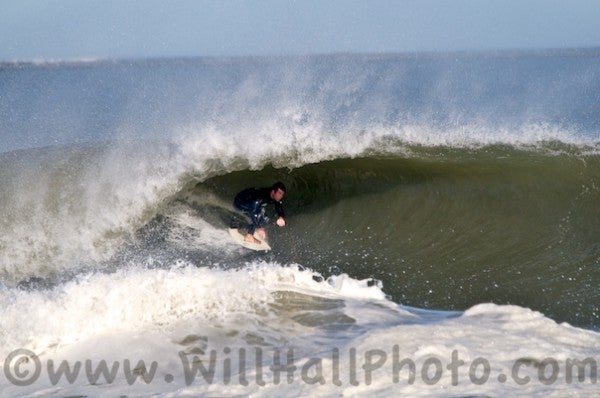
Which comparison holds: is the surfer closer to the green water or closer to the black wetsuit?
the black wetsuit

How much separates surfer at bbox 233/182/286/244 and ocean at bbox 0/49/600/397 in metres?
0.30

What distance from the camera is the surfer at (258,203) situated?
907 centimetres

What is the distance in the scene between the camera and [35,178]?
11.5m

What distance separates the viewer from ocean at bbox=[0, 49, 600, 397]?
232 inches

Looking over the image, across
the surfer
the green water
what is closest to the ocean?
the green water

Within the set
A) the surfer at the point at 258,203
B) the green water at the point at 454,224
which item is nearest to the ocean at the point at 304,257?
the green water at the point at 454,224

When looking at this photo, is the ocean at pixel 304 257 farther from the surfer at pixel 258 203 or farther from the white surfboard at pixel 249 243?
the surfer at pixel 258 203

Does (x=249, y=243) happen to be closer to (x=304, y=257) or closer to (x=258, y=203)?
(x=258, y=203)

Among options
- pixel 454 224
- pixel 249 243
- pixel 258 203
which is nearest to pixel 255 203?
pixel 258 203

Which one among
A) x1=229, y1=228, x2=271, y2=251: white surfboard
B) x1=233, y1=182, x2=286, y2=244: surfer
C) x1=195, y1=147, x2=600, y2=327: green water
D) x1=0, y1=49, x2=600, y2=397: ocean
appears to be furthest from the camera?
x1=229, y1=228, x2=271, y2=251: white surfboard

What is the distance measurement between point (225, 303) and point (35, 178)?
17.7 ft

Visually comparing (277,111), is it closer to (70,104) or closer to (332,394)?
(332,394)

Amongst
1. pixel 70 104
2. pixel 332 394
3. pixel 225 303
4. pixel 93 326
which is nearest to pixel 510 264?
pixel 225 303

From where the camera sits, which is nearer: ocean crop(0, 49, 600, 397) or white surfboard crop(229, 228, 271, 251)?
ocean crop(0, 49, 600, 397)
